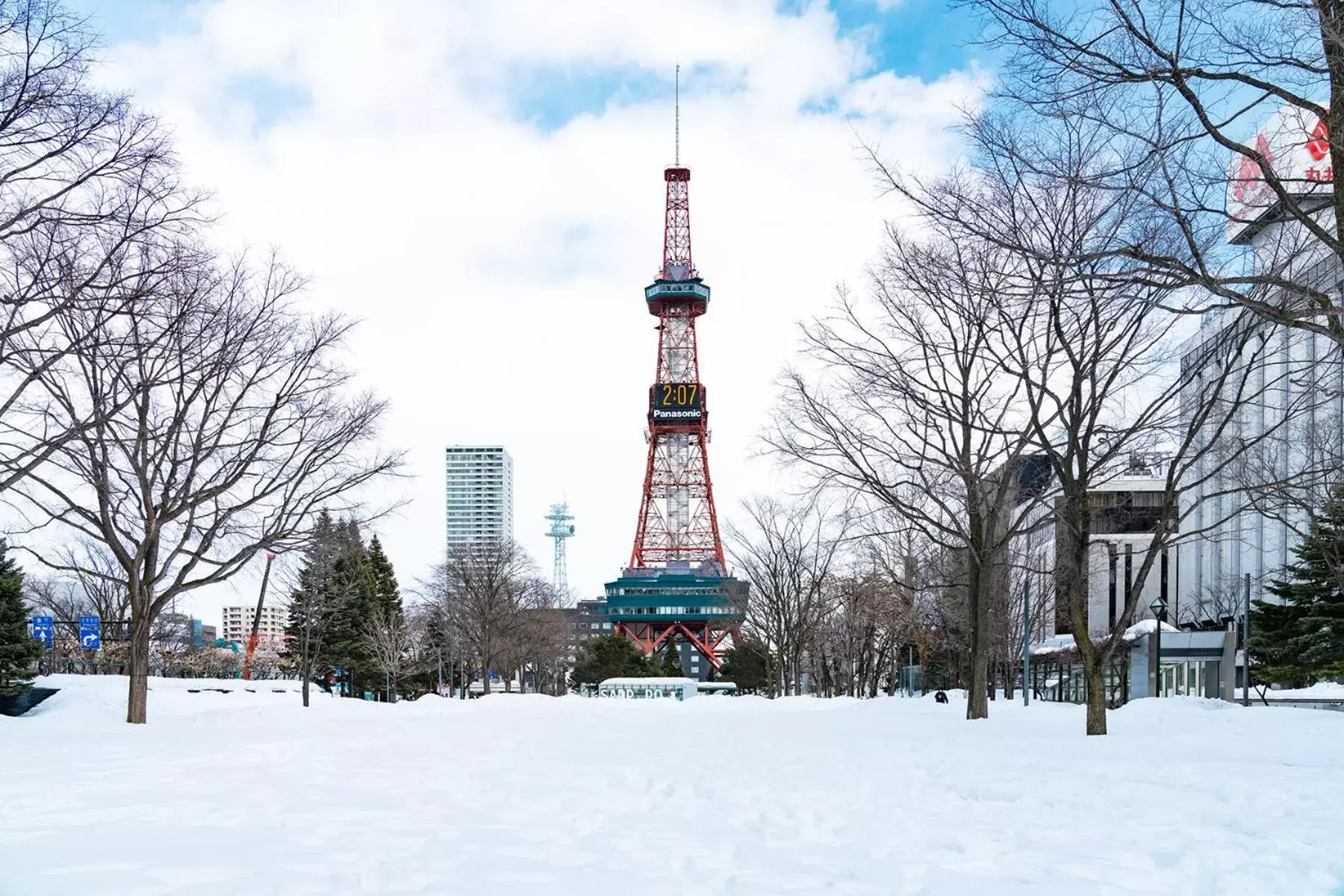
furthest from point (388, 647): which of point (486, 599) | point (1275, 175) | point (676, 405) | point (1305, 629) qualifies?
point (676, 405)

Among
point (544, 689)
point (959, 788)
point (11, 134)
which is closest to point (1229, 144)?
point (959, 788)

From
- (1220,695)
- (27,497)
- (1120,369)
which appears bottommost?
(1220,695)

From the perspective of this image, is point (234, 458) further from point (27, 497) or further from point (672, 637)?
point (672, 637)

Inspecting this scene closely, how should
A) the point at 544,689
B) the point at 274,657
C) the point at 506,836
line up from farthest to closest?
the point at 544,689 → the point at 274,657 → the point at 506,836

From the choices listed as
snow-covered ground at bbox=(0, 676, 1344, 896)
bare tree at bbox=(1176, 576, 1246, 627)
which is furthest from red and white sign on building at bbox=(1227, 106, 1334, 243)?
bare tree at bbox=(1176, 576, 1246, 627)

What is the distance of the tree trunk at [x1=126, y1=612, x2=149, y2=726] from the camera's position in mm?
16500

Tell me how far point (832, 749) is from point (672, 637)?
81059 mm

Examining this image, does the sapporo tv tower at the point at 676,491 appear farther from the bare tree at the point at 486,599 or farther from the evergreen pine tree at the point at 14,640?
the evergreen pine tree at the point at 14,640

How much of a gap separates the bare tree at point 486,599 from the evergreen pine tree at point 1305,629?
2545 centimetres

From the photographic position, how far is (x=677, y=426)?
85750mm

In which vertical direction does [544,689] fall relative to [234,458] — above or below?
below

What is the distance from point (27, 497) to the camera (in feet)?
46.6

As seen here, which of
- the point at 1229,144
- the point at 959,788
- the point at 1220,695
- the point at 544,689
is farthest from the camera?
the point at 544,689

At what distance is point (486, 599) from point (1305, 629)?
90.4 feet
